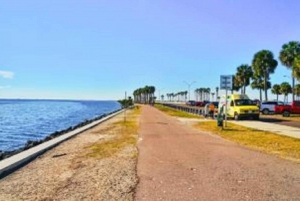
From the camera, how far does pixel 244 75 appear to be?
97750 mm

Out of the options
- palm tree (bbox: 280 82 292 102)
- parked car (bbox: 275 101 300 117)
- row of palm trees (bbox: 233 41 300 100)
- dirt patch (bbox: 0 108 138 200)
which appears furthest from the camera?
palm tree (bbox: 280 82 292 102)

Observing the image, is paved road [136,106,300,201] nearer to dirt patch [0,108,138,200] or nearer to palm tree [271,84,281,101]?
dirt patch [0,108,138,200]

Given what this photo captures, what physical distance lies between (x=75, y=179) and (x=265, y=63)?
73323 millimetres

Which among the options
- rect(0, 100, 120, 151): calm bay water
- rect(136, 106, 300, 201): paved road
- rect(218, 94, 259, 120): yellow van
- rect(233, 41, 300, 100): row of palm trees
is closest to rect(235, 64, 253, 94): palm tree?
rect(233, 41, 300, 100): row of palm trees

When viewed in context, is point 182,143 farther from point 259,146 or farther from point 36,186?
point 36,186

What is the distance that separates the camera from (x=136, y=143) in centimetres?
1856

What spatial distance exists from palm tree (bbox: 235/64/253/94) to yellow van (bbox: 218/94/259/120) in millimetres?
56257

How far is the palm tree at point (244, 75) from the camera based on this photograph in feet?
319

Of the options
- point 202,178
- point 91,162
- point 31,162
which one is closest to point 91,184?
point 202,178

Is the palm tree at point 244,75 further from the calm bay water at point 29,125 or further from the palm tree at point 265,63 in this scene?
the calm bay water at point 29,125

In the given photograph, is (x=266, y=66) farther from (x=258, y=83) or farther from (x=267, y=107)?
(x=267, y=107)

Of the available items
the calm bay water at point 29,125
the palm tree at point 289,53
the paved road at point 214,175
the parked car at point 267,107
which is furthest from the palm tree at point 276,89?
the paved road at point 214,175

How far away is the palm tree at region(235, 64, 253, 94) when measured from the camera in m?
97.4

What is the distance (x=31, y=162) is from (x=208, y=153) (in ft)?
19.5
